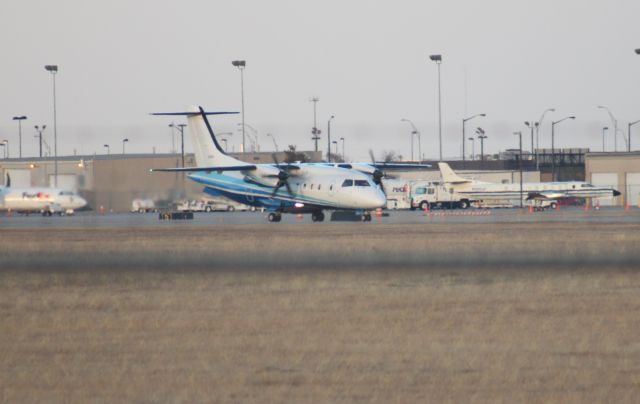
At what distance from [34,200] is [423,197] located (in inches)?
1599

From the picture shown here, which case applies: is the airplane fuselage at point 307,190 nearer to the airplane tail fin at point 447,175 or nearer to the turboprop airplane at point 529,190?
the turboprop airplane at point 529,190

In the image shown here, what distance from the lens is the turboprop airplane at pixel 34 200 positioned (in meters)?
51.8

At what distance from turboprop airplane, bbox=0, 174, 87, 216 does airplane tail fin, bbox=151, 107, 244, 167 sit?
8639mm

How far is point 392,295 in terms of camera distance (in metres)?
20.7

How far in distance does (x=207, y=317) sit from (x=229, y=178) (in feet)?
138

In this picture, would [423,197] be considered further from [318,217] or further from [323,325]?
[323,325]

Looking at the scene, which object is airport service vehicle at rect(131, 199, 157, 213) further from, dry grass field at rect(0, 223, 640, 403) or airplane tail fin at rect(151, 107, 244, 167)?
airplane tail fin at rect(151, 107, 244, 167)

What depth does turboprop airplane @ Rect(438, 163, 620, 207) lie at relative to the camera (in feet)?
295

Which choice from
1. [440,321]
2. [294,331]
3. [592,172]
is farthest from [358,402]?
[592,172]

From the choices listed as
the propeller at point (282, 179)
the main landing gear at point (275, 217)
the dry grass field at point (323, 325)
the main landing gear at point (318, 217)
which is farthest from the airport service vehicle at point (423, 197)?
the dry grass field at point (323, 325)

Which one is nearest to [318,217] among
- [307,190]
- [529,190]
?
[307,190]

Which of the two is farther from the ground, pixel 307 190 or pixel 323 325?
pixel 307 190

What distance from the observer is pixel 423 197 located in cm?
9431

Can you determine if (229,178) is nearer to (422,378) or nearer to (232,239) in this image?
(232,239)
